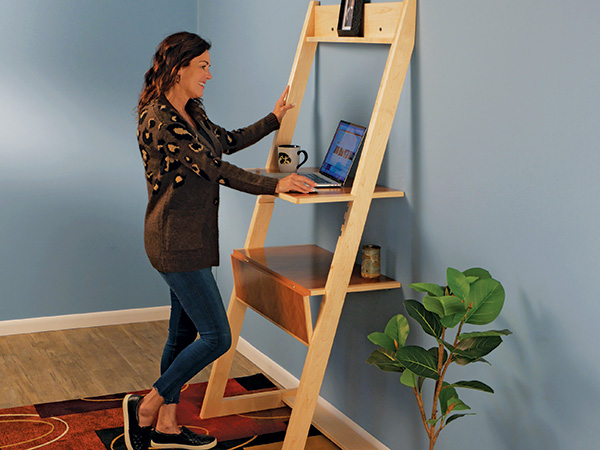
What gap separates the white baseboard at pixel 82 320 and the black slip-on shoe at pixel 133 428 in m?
1.56

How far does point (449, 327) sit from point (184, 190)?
1.02 meters

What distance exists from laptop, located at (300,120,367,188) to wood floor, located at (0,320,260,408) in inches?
48.6

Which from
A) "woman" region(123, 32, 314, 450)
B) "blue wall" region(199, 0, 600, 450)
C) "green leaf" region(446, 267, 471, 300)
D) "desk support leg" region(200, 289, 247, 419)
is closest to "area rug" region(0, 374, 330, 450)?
"desk support leg" region(200, 289, 247, 419)

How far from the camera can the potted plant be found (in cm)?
177

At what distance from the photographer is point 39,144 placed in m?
3.86

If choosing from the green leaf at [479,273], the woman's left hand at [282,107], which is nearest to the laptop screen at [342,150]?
the woman's left hand at [282,107]

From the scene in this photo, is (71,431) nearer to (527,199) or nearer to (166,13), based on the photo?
(527,199)

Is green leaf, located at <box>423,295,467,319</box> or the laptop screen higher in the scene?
the laptop screen

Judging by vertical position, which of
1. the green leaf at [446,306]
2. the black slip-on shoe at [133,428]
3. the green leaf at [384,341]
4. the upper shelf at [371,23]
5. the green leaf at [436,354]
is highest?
the upper shelf at [371,23]

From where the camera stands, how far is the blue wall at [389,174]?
5.84ft

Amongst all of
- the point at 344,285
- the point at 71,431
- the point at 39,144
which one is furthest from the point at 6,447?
the point at 39,144

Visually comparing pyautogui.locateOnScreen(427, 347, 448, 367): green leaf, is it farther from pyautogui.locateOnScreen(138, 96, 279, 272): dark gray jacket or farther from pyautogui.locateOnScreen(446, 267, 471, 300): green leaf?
pyautogui.locateOnScreen(138, 96, 279, 272): dark gray jacket

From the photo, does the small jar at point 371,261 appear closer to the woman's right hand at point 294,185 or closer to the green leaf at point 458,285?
the woman's right hand at point 294,185

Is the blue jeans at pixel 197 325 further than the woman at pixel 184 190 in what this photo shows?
Yes
